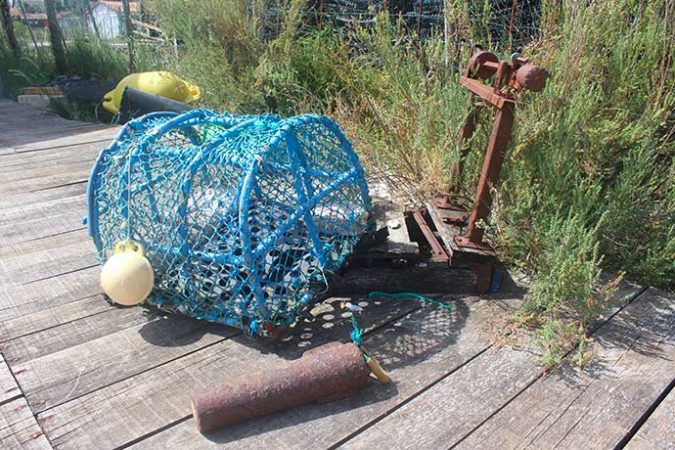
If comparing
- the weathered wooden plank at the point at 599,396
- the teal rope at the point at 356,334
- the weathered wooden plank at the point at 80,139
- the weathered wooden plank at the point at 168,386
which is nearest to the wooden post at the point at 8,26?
the weathered wooden plank at the point at 80,139

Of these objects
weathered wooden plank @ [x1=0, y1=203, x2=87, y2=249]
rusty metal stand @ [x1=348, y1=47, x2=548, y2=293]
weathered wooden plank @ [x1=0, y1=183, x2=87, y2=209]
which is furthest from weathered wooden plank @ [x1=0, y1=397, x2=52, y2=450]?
weathered wooden plank @ [x1=0, y1=183, x2=87, y2=209]

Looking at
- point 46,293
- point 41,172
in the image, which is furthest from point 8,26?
point 46,293

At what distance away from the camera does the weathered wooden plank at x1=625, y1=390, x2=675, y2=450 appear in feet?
5.79

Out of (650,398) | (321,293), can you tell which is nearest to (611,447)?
(650,398)

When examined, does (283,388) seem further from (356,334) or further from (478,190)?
(478,190)

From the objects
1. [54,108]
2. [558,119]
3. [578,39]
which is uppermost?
[578,39]

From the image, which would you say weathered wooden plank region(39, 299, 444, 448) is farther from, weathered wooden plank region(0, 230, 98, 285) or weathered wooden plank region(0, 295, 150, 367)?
weathered wooden plank region(0, 230, 98, 285)

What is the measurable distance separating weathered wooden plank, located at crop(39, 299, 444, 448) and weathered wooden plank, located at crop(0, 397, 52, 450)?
3cm

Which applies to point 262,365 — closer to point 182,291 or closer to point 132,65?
point 182,291

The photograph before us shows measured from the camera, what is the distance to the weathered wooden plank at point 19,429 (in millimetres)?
1731

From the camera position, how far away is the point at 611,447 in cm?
175

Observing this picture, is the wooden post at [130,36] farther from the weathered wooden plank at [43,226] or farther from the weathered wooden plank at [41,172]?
the weathered wooden plank at [43,226]

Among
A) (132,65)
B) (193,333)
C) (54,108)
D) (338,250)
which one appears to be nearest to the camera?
(193,333)

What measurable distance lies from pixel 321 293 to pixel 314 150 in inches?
26.5
